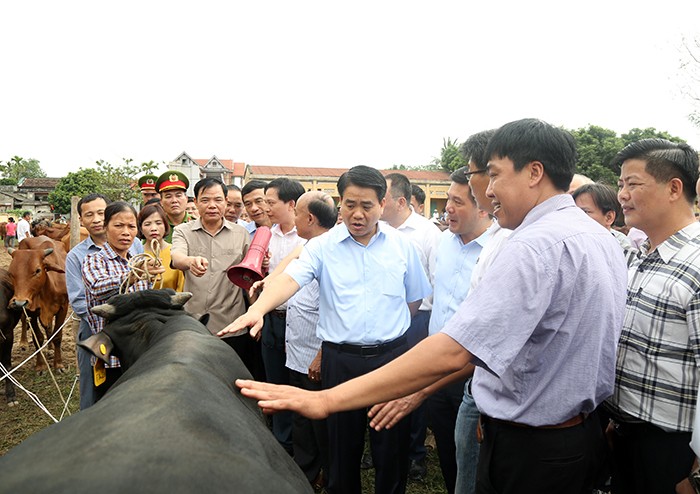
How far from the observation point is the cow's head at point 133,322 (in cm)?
258

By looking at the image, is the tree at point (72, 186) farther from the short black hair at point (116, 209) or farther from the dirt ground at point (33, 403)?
the short black hair at point (116, 209)

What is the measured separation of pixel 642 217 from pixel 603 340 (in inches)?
37.8

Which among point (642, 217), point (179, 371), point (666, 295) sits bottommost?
point (179, 371)

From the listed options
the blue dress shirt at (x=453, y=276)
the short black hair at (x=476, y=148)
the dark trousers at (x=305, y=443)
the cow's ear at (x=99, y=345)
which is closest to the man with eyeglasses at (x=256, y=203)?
the dark trousers at (x=305, y=443)

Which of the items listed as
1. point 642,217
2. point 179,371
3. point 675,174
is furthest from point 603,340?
point 179,371

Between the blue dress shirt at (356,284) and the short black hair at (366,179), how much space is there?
30 centimetres

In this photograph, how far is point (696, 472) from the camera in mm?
1805

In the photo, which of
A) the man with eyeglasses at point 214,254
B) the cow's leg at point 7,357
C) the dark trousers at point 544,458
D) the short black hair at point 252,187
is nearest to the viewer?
the dark trousers at point 544,458

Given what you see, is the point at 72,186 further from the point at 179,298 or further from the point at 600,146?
the point at 179,298

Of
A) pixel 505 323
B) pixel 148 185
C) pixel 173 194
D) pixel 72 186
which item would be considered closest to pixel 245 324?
pixel 505 323

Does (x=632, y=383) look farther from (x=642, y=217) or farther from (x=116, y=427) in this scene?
(x=116, y=427)

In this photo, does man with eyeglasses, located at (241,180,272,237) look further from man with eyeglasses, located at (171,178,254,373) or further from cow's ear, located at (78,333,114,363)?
cow's ear, located at (78,333,114,363)

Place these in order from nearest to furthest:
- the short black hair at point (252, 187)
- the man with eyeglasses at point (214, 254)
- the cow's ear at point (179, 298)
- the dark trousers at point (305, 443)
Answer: the cow's ear at point (179, 298)
the dark trousers at point (305, 443)
the man with eyeglasses at point (214, 254)
the short black hair at point (252, 187)

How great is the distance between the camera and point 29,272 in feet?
20.3
